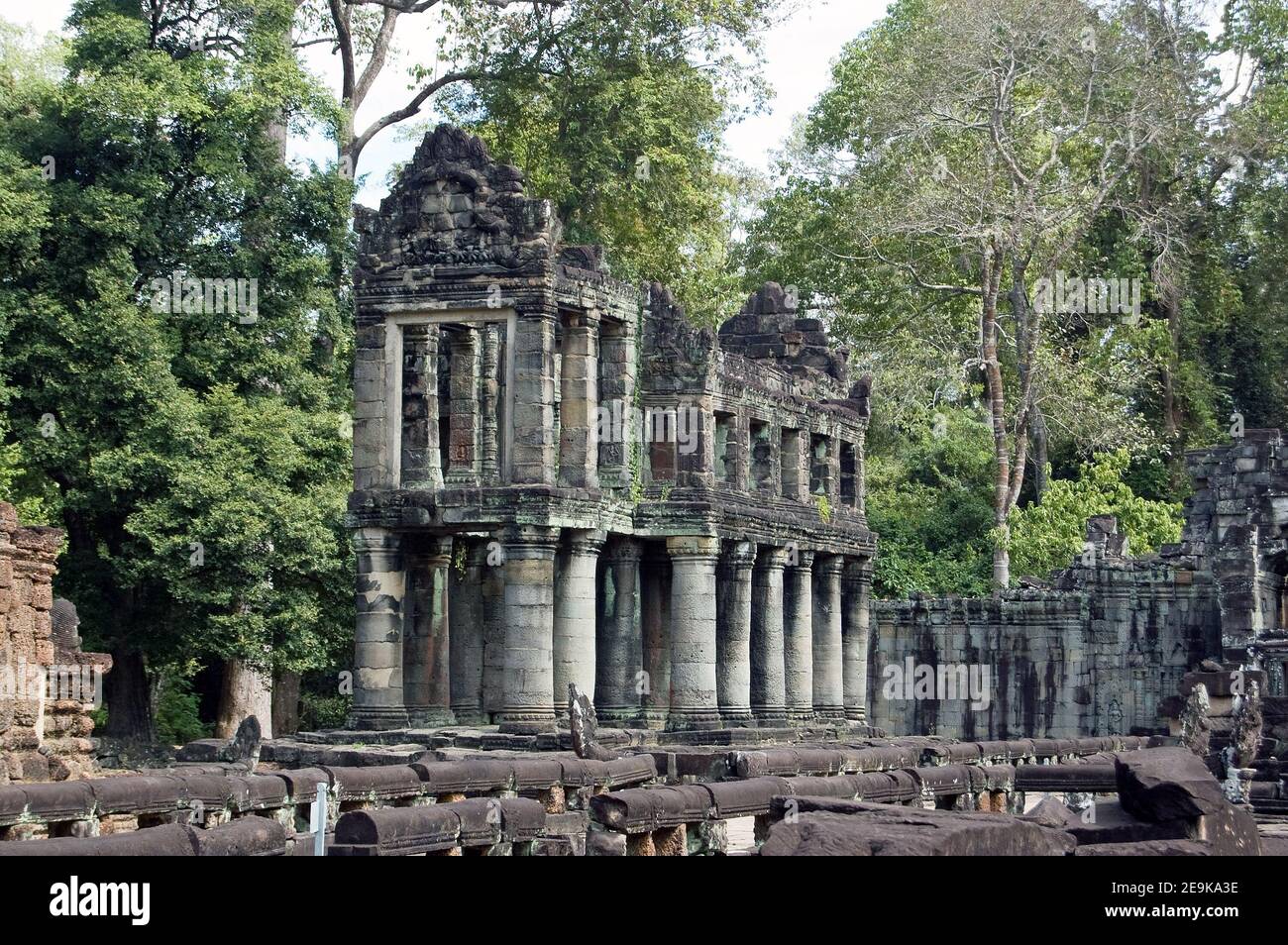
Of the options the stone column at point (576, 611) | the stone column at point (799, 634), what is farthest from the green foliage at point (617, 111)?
the stone column at point (576, 611)

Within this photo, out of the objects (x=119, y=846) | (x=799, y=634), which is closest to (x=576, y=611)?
(x=799, y=634)

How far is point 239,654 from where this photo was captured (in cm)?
3412

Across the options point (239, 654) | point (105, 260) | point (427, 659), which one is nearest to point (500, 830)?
point (427, 659)

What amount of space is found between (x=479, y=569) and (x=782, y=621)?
19.7 ft

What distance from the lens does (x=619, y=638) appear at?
3144 centimetres

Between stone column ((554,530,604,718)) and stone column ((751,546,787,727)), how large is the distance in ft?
19.4

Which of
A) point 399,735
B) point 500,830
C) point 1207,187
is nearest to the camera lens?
point 500,830

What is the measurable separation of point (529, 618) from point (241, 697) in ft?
35.8

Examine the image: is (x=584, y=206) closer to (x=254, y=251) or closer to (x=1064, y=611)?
(x=254, y=251)

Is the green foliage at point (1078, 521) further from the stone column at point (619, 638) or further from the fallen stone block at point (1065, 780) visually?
the fallen stone block at point (1065, 780)

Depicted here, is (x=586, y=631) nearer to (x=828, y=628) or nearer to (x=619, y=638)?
(x=619, y=638)

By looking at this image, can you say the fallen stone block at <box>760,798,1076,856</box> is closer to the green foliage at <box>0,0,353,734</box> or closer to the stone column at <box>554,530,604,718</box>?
the stone column at <box>554,530,604,718</box>

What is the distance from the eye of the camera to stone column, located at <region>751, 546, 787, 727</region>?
3425cm

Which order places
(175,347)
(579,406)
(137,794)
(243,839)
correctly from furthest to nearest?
A: (175,347)
(579,406)
(137,794)
(243,839)
